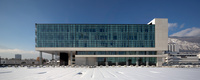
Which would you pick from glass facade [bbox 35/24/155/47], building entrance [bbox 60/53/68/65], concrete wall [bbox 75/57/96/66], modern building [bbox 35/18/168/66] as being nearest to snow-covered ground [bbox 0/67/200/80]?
modern building [bbox 35/18/168/66]

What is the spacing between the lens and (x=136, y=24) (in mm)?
68688

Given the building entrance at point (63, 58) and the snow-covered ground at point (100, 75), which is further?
the building entrance at point (63, 58)

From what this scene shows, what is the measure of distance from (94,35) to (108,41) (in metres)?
7.76

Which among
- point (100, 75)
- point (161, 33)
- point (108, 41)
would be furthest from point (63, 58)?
point (100, 75)

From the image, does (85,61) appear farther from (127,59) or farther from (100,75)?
(100,75)

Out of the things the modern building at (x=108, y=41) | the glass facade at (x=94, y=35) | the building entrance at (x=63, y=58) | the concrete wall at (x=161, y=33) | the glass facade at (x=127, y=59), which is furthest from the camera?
the building entrance at (x=63, y=58)

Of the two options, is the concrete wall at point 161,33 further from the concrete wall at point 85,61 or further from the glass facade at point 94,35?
the concrete wall at point 85,61

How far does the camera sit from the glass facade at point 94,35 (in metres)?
66.6

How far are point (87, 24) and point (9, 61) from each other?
62774 millimetres

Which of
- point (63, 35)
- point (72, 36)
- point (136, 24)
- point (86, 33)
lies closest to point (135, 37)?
point (136, 24)

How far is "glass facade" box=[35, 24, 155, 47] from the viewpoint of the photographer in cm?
6662

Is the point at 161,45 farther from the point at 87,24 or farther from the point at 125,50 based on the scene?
the point at 87,24

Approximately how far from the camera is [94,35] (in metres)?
67.9

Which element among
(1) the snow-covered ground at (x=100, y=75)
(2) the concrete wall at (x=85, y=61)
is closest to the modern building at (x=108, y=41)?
(2) the concrete wall at (x=85, y=61)
